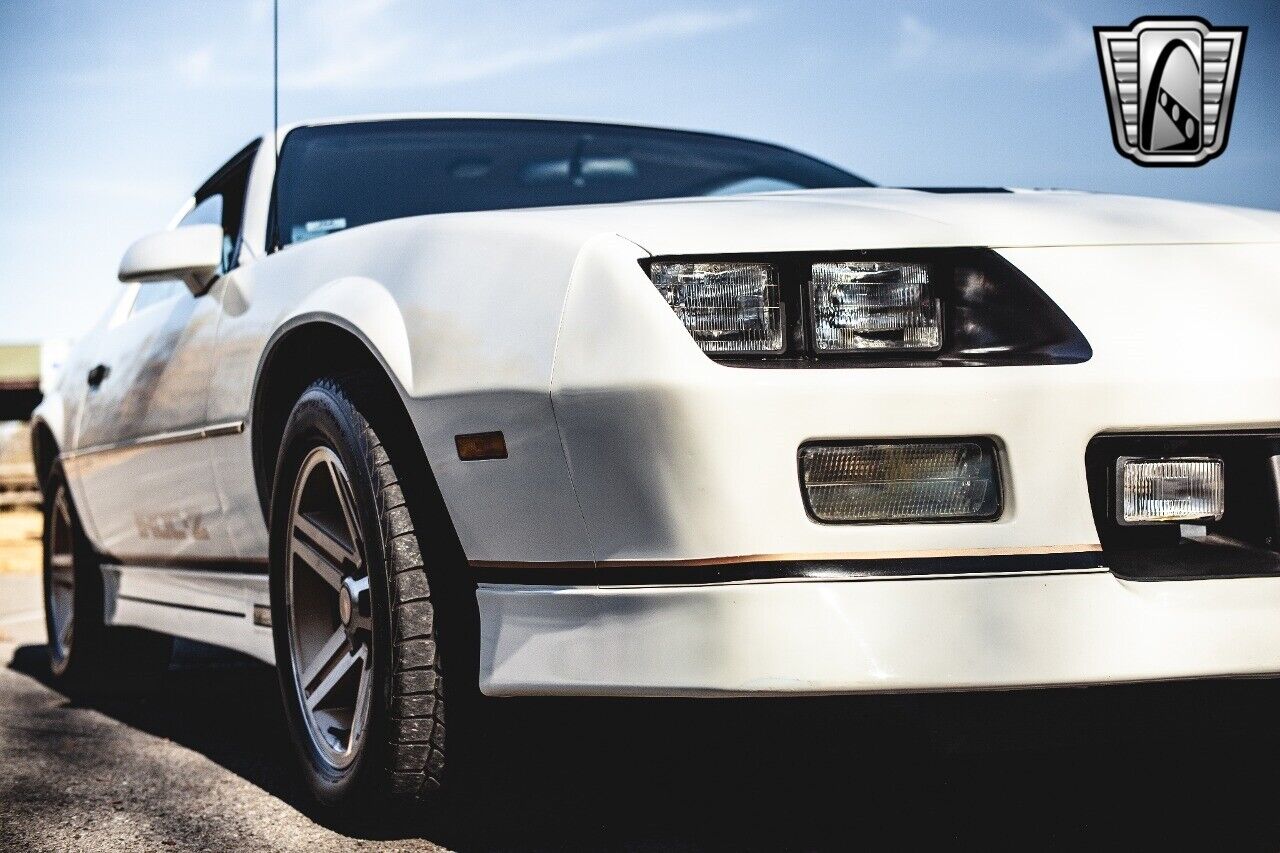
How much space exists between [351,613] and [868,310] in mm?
1047

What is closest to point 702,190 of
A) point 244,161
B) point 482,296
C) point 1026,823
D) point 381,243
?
point 244,161

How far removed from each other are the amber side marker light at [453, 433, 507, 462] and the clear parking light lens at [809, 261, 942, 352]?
466 millimetres

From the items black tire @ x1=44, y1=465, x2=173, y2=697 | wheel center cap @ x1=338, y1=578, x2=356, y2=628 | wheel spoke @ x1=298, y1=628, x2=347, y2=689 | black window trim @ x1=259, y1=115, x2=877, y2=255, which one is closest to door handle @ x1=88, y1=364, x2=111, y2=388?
black tire @ x1=44, y1=465, x2=173, y2=697

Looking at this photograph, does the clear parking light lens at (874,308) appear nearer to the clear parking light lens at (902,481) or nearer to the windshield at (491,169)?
the clear parking light lens at (902,481)

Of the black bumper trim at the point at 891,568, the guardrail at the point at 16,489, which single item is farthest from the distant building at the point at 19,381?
the black bumper trim at the point at 891,568

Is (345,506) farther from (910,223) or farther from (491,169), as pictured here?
(491,169)

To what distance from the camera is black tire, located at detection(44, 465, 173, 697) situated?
4395mm

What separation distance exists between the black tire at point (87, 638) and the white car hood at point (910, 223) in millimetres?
2638

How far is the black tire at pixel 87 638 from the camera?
4.39 m

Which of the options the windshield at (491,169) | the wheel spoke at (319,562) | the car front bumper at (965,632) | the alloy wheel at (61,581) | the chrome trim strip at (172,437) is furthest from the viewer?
the alloy wheel at (61,581)

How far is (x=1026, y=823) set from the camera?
2.34 meters

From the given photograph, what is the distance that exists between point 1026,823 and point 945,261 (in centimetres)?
90

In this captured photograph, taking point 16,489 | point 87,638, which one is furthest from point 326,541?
point 16,489

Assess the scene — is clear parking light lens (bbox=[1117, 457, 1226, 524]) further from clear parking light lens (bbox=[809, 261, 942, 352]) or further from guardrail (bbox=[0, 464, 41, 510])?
guardrail (bbox=[0, 464, 41, 510])
